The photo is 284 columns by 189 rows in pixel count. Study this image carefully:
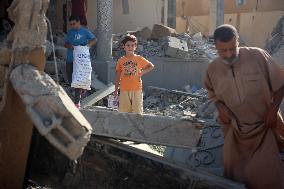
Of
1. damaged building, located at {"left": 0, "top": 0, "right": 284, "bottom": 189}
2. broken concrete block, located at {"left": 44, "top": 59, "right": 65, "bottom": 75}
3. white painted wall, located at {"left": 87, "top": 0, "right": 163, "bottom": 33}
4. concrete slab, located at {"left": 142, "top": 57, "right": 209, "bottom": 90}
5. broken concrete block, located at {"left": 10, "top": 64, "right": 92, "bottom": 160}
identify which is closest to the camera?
broken concrete block, located at {"left": 10, "top": 64, "right": 92, "bottom": 160}

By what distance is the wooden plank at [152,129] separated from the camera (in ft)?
13.0

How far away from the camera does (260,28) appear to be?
71.8ft

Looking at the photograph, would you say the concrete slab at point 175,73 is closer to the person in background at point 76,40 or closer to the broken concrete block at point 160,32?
the broken concrete block at point 160,32

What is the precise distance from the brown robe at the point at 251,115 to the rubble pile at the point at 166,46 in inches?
312

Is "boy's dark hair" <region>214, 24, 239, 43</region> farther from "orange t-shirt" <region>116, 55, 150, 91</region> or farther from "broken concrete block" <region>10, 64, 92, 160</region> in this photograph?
"orange t-shirt" <region>116, 55, 150, 91</region>

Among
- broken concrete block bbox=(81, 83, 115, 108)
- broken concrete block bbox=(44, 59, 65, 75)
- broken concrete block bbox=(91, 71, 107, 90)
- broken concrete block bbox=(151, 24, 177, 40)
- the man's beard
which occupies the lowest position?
broken concrete block bbox=(91, 71, 107, 90)

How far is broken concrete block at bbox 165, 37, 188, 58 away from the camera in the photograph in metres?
12.4

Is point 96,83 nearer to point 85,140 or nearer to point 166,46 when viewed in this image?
point 166,46

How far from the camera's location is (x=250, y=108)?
13.1ft

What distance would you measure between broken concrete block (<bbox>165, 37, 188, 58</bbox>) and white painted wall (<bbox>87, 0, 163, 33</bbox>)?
2795 mm

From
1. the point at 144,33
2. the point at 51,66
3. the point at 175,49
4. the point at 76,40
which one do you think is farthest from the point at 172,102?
the point at 76,40

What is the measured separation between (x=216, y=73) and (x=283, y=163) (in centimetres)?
102

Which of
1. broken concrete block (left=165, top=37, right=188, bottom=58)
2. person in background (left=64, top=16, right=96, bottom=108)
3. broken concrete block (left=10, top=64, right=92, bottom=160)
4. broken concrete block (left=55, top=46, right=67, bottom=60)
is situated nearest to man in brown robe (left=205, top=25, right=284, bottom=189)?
broken concrete block (left=10, top=64, right=92, bottom=160)

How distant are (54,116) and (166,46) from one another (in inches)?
397
